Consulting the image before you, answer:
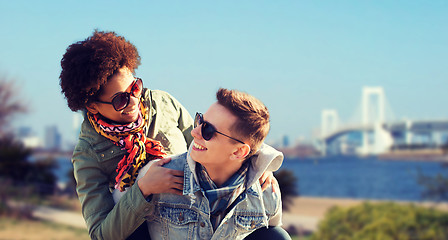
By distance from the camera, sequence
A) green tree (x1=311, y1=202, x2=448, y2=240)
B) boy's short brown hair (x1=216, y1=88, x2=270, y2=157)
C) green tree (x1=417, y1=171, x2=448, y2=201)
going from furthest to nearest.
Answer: green tree (x1=417, y1=171, x2=448, y2=201) → green tree (x1=311, y1=202, x2=448, y2=240) → boy's short brown hair (x1=216, y1=88, x2=270, y2=157)

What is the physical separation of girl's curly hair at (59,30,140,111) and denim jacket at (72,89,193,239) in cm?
14

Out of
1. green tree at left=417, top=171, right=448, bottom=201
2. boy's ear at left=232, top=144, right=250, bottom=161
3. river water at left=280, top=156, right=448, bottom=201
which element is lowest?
river water at left=280, top=156, right=448, bottom=201

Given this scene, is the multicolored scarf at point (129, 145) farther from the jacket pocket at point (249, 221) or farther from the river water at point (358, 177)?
the river water at point (358, 177)

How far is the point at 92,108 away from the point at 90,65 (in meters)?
0.16

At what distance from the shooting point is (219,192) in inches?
60.6

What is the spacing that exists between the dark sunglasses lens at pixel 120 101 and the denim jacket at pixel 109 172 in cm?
14

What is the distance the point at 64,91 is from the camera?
1.67m

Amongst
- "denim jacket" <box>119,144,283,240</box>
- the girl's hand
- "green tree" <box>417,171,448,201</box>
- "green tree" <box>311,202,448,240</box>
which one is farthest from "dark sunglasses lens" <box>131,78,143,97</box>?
"green tree" <box>417,171,448,201</box>

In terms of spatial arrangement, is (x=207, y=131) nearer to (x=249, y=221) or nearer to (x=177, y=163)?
(x=177, y=163)

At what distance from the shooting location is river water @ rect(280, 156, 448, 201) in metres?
34.6

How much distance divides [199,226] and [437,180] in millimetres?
10815

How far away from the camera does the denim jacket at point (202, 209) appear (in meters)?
1.54

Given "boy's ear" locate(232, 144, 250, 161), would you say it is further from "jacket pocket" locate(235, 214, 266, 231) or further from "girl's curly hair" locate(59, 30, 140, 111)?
"girl's curly hair" locate(59, 30, 140, 111)

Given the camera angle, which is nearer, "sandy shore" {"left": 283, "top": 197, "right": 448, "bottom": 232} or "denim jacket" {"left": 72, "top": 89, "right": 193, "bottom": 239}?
"denim jacket" {"left": 72, "top": 89, "right": 193, "bottom": 239}
